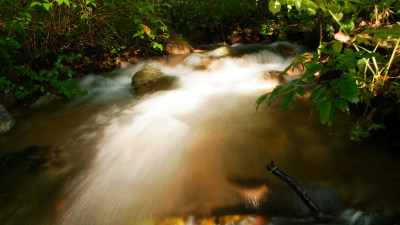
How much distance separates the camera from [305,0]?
1.78m

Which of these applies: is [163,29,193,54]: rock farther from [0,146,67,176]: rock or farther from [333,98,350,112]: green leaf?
[333,98,350,112]: green leaf

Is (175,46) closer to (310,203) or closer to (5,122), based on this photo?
(5,122)

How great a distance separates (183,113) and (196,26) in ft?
26.9

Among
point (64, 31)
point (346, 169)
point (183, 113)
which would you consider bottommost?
point (183, 113)

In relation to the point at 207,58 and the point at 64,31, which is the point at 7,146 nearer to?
the point at 64,31

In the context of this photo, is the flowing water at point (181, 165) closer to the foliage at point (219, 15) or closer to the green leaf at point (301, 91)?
the green leaf at point (301, 91)

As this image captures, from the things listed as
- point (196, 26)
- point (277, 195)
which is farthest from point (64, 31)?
point (196, 26)

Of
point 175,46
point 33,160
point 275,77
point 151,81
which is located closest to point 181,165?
point 33,160

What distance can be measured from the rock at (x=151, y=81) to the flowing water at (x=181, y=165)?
1.10 meters

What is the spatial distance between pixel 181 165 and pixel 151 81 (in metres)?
3.12

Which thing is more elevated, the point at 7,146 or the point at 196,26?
the point at 196,26

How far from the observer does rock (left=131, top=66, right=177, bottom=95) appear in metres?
4.53

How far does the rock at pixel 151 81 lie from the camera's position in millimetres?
4527

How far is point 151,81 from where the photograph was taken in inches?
188
